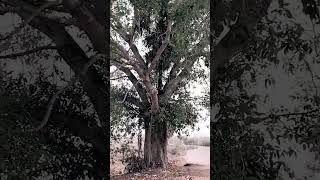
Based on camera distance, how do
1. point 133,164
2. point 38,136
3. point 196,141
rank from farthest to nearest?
point 133,164
point 196,141
point 38,136

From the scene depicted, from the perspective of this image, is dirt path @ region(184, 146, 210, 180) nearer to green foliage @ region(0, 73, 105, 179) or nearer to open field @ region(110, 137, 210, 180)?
open field @ region(110, 137, 210, 180)

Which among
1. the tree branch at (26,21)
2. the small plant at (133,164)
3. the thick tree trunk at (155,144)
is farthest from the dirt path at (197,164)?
the tree branch at (26,21)

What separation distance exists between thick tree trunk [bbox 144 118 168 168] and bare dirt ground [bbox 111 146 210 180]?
0.10m

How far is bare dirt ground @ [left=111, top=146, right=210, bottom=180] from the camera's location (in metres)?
5.08

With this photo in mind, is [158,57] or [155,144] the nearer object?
[158,57]

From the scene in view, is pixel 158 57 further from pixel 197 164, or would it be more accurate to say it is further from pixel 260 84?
pixel 260 84

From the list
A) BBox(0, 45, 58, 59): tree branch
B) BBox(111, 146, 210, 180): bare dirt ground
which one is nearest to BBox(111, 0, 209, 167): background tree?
BBox(111, 146, 210, 180): bare dirt ground

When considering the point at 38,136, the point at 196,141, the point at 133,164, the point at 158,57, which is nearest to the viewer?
the point at 38,136

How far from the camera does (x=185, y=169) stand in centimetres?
540

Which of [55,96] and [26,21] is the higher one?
[26,21]

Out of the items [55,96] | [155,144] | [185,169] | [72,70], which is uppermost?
[72,70]

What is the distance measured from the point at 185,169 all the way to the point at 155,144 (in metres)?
0.51

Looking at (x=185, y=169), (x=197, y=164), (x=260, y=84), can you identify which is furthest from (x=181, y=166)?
(x=260, y=84)

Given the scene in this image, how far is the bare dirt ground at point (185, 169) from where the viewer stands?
5.08 m
